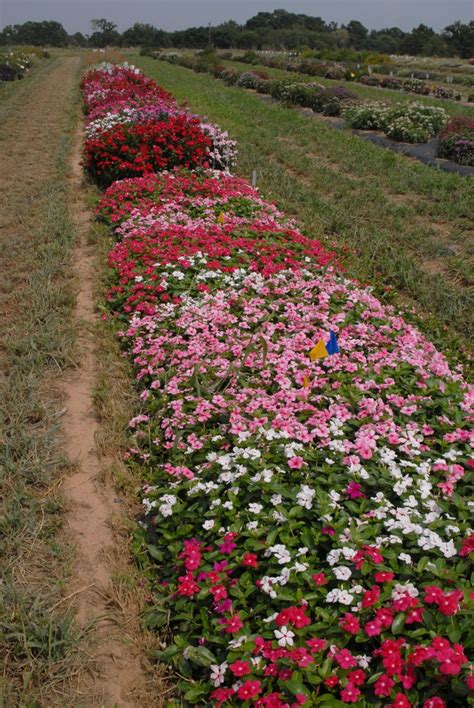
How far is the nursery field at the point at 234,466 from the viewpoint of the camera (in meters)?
2.16

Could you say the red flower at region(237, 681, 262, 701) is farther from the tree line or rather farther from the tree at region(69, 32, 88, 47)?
the tree at region(69, 32, 88, 47)

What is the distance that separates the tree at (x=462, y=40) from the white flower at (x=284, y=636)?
71.4 m

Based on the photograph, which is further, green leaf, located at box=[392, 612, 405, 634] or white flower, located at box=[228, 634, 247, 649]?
white flower, located at box=[228, 634, 247, 649]

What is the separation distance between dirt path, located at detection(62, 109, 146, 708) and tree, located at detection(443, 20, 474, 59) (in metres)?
69.9

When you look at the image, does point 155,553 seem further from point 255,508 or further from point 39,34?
point 39,34

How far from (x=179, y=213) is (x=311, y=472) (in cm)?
482

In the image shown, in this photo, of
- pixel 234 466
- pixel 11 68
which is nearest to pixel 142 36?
pixel 11 68

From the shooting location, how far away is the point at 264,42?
254 feet

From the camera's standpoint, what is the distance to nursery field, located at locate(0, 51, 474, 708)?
2160mm

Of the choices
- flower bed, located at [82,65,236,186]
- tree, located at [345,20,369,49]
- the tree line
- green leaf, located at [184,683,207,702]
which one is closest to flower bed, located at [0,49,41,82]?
flower bed, located at [82,65,236,186]

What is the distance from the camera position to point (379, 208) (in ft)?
26.3

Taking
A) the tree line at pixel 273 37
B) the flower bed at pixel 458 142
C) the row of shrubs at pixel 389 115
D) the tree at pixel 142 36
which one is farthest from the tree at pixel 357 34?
the flower bed at pixel 458 142

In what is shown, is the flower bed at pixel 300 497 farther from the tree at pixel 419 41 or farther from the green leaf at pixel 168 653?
the tree at pixel 419 41

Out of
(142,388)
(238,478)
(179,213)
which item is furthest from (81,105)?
(238,478)
